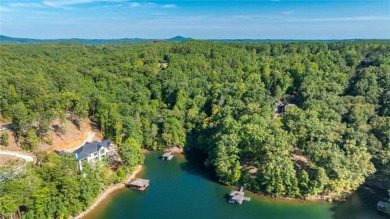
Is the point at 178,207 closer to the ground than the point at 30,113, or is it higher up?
closer to the ground

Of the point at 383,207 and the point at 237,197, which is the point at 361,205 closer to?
the point at 383,207

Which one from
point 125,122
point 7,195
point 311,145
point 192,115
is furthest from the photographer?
point 192,115

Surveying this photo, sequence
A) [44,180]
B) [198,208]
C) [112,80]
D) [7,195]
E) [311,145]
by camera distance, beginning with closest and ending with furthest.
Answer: [7,195] < [44,180] < [198,208] < [311,145] < [112,80]

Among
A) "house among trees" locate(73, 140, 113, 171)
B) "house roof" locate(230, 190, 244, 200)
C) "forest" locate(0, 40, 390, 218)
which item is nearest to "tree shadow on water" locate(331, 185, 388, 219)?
"forest" locate(0, 40, 390, 218)

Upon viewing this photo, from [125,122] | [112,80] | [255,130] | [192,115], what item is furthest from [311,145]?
[112,80]

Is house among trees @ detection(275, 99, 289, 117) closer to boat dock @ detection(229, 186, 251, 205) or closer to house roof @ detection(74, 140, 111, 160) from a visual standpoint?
boat dock @ detection(229, 186, 251, 205)

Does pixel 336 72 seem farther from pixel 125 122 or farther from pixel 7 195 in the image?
pixel 7 195
